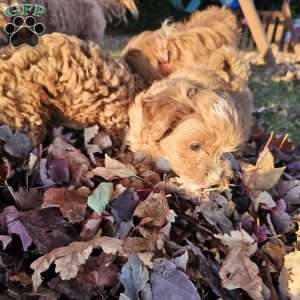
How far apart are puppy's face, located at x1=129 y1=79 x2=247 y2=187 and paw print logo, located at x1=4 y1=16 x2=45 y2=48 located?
0.50m

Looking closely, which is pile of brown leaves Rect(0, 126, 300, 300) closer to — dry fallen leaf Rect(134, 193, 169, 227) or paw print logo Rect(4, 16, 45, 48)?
dry fallen leaf Rect(134, 193, 169, 227)

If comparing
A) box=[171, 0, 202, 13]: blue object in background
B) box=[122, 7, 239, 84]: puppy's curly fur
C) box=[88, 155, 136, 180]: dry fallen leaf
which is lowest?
box=[171, 0, 202, 13]: blue object in background

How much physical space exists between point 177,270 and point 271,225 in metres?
0.54

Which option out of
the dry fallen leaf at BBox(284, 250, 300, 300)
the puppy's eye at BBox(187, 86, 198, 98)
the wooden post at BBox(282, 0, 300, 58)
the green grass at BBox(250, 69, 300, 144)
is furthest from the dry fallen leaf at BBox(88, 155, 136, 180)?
the wooden post at BBox(282, 0, 300, 58)

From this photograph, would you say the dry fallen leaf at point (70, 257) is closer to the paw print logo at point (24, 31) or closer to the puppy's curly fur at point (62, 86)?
the puppy's curly fur at point (62, 86)

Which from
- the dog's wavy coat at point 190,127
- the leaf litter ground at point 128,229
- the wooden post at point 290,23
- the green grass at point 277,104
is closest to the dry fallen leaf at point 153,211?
the leaf litter ground at point 128,229

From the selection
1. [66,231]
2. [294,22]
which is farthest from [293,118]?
[294,22]

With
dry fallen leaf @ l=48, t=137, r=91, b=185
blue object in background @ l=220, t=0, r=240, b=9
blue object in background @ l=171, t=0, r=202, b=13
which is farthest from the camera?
blue object in background @ l=171, t=0, r=202, b=13

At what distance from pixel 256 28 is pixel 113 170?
14.5ft

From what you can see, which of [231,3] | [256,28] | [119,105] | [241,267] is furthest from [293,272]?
[231,3]

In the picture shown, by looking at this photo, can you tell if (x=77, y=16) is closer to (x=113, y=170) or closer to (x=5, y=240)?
(x=113, y=170)

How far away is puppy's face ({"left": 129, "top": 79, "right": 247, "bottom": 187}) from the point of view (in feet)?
6.76

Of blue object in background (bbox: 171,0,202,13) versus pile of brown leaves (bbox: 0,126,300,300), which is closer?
pile of brown leaves (bbox: 0,126,300,300)

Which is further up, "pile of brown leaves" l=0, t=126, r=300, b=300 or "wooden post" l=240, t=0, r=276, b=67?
"pile of brown leaves" l=0, t=126, r=300, b=300
